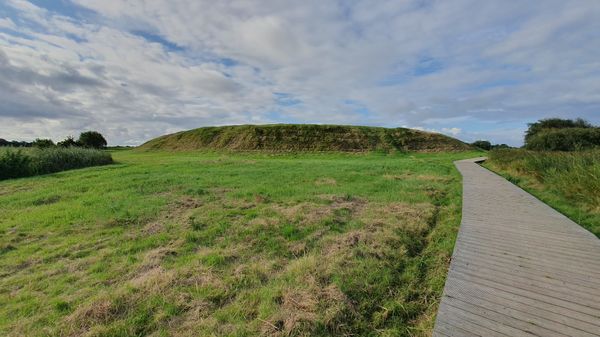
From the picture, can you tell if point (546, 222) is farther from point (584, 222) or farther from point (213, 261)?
point (213, 261)

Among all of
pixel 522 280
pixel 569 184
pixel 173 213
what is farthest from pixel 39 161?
pixel 569 184

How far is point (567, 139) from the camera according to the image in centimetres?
2547

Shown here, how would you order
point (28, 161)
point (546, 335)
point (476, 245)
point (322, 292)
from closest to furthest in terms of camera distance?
1. point (546, 335)
2. point (322, 292)
3. point (476, 245)
4. point (28, 161)

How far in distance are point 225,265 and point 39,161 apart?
2232 cm

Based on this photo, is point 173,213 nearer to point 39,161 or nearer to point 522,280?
point 522,280

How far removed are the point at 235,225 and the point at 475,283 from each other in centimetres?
532

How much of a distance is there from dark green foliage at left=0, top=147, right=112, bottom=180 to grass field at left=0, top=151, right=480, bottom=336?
38.8 feet

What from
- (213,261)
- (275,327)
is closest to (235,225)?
(213,261)

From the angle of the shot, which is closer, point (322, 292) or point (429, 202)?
point (322, 292)

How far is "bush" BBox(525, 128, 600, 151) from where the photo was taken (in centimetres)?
2495

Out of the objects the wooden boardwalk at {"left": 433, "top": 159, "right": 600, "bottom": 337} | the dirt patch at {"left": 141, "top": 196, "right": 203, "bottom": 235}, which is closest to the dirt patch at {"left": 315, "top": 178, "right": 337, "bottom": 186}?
the dirt patch at {"left": 141, "top": 196, "right": 203, "bottom": 235}

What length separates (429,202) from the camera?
384 inches

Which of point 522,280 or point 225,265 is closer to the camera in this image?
point 522,280

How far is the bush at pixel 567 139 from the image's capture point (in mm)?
24953
